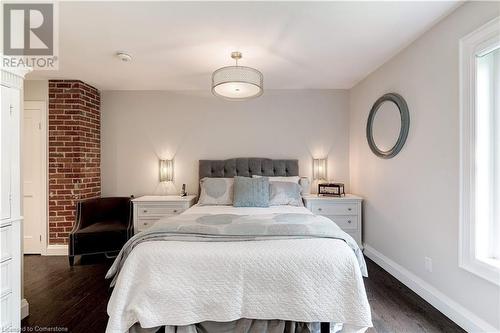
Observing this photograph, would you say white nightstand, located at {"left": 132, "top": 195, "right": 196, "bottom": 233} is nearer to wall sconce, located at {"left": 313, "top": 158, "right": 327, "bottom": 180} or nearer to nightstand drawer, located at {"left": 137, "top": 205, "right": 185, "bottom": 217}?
nightstand drawer, located at {"left": 137, "top": 205, "right": 185, "bottom": 217}

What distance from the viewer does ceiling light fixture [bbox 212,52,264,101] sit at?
2.26 meters

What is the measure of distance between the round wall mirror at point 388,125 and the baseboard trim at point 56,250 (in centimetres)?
454

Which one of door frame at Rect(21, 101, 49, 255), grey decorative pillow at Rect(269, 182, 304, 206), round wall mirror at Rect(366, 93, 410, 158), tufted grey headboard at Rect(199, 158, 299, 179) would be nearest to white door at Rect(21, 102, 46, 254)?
door frame at Rect(21, 101, 49, 255)

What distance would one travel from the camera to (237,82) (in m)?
2.29

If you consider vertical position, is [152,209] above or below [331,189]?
below

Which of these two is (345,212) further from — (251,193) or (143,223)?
(143,223)

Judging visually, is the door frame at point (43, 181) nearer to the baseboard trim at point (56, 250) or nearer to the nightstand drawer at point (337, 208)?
the baseboard trim at point (56, 250)

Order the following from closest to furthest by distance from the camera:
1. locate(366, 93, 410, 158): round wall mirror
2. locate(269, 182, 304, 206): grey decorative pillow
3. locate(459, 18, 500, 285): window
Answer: locate(459, 18, 500, 285): window, locate(366, 93, 410, 158): round wall mirror, locate(269, 182, 304, 206): grey decorative pillow

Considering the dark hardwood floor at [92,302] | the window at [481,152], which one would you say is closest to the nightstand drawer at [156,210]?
the dark hardwood floor at [92,302]

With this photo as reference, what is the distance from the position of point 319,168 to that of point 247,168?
1.18 meters

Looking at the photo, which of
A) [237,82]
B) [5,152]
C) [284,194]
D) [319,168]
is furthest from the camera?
[319,168]

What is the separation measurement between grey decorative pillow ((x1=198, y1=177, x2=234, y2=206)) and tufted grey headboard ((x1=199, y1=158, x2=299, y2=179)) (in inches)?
12.9

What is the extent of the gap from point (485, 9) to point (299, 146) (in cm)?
261

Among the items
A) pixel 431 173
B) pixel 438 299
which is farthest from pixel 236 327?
pixel 431 173
